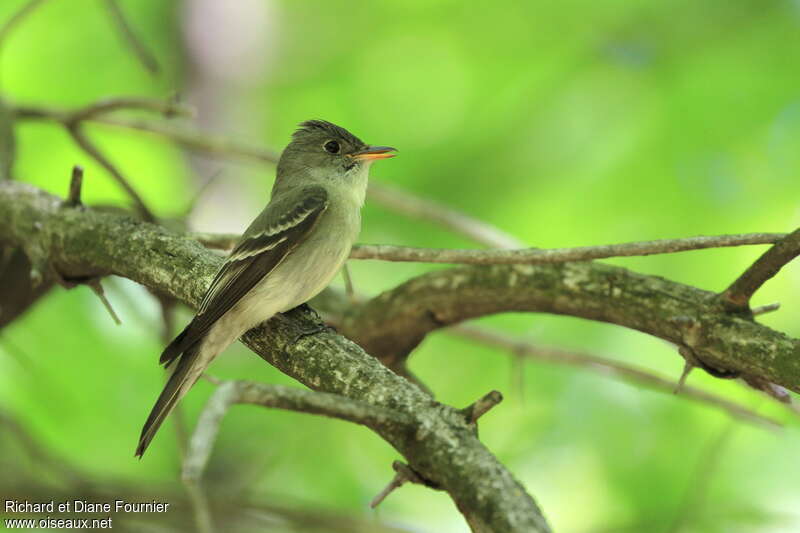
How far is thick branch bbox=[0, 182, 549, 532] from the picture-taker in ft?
6.91

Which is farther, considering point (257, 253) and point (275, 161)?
point (275, 161)

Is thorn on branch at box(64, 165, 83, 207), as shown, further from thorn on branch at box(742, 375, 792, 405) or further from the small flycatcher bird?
thorn on branch at box(742, 375, 792, 405)

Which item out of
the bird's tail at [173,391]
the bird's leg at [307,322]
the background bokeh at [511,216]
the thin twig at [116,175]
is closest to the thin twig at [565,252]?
the bird's leg at [307,322]

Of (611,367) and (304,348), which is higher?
(611,367)

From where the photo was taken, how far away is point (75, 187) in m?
3.95

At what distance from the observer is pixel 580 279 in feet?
12.0

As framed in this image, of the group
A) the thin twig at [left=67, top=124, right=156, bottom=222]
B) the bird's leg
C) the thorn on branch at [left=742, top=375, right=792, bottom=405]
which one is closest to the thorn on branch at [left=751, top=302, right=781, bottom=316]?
the thorn on branch at [left=742, top=375, right=792, bottom=405]

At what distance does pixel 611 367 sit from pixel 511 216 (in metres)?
2.39

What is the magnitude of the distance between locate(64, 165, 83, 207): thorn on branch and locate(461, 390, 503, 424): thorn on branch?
7.54 feet

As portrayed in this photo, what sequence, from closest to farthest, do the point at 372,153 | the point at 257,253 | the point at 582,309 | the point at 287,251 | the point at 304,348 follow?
the point at 304,348 → the point at 582,309 → the point at 257,253 → the point at 287,251 → the point at 372,153

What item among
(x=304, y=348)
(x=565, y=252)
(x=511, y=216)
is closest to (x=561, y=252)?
(x=565, y=252)

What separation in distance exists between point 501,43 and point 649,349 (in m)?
3.06

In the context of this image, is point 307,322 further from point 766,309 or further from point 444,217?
point 444,217

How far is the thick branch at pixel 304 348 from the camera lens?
2107 millimetres
